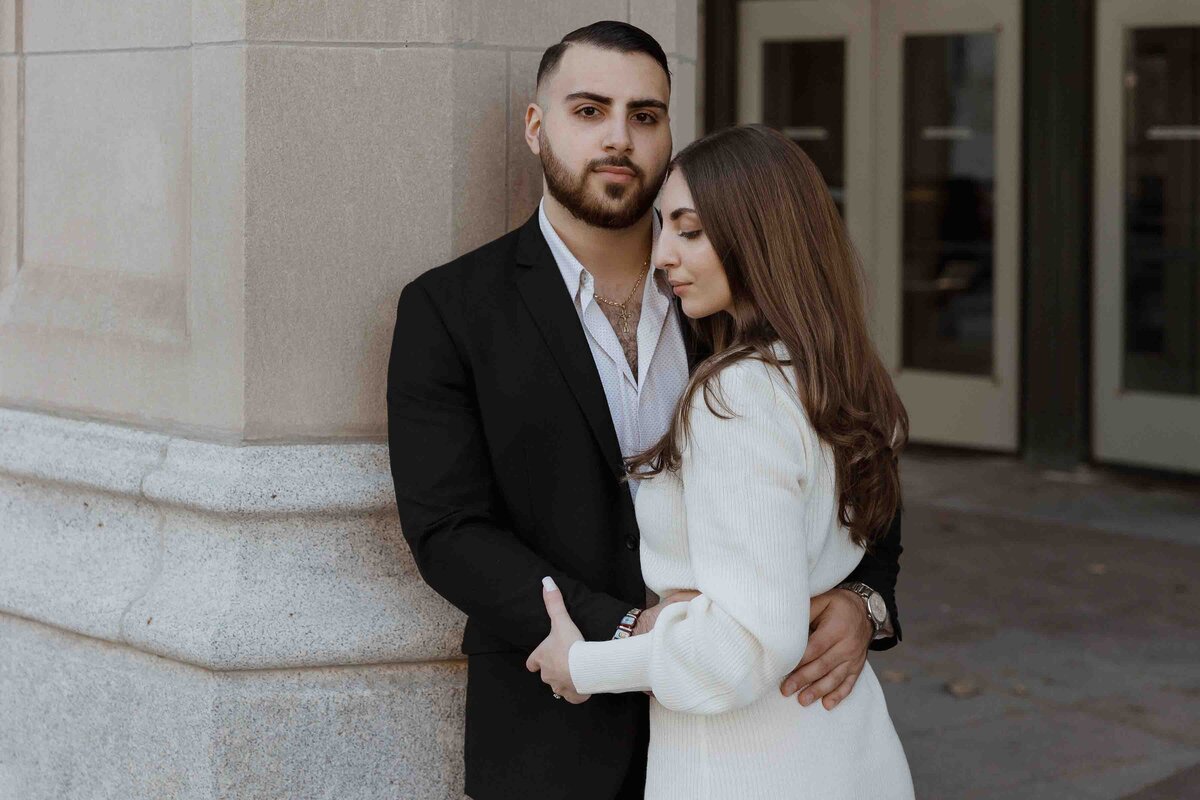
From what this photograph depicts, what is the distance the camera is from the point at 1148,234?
920 cm

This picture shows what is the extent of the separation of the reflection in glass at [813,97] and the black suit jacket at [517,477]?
7385 millimetres

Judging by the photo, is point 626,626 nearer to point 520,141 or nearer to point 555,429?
point 555,429

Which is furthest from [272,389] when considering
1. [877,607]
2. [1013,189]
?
[1013,189]

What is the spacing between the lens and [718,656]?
2.59 meters

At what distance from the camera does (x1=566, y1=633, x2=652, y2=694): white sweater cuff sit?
8.87ft

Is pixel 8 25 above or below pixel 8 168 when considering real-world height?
above

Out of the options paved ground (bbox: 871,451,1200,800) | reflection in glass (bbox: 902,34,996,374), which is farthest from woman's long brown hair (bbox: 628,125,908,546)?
reflection in glass (bbox: 902,34,996,374)

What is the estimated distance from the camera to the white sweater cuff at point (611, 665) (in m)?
2.71

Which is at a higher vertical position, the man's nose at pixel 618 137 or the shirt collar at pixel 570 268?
the man's nose at pixel 618 137

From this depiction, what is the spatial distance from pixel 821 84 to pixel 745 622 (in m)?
8.23

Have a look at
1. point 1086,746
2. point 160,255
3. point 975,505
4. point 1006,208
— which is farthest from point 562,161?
point 1006,208

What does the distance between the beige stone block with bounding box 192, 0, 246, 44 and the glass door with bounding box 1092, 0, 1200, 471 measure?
681 centimetres

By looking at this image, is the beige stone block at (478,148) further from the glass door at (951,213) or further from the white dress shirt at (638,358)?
the glass door at (951,213)

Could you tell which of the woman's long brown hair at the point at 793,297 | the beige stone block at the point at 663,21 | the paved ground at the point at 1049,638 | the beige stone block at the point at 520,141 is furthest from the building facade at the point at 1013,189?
the woman's long brown hair at the point at 793,297
